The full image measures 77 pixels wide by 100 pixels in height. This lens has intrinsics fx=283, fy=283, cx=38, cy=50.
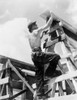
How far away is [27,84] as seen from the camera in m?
8.13

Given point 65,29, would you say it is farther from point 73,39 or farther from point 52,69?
point 52,69

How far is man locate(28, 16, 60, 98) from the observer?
6664 mm

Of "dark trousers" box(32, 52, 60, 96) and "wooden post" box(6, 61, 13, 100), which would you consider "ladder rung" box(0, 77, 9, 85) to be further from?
"dark trousers" box(32, 52, 60, 96)

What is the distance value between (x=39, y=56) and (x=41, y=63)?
23 cm

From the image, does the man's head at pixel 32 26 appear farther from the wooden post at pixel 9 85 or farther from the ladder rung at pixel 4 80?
the ladder rung at pixel 4 80

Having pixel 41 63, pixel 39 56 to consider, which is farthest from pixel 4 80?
pixel 39 56

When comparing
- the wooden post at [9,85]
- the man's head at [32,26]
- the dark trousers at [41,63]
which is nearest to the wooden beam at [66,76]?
the dark trousers at [41,63]

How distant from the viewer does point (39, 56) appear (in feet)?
22.3

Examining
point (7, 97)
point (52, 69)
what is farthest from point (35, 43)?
point (7, 97)

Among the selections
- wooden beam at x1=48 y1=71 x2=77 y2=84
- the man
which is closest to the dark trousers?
the man

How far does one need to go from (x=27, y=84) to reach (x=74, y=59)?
1546mm

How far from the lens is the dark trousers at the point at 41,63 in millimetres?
6781

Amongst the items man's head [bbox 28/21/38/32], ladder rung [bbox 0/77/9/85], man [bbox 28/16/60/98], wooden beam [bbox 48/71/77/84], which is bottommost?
wooden beam [bbox 48/71/77/84]

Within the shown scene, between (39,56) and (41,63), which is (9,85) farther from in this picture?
(39,56)
